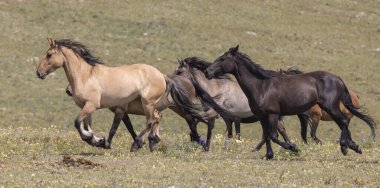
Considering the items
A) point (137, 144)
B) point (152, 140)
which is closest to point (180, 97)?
point (152, 140)

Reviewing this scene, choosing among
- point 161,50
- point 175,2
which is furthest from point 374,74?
point 175,2

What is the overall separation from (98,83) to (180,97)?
2886 mm

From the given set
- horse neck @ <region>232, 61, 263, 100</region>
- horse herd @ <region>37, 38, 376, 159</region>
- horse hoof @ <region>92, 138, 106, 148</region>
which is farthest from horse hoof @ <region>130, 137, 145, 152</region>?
horse neck @ <region>232, 61, 263, 100</region>

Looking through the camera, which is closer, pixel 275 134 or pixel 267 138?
pixel 275 134

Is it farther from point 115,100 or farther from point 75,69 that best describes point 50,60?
point 115,100

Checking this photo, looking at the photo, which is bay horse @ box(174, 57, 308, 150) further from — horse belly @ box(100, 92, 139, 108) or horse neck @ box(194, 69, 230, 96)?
horse belly @ box(100, 92, 139, 108)

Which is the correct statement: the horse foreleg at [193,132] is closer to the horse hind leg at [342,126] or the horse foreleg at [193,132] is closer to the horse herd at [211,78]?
the horse herd at [211,78]

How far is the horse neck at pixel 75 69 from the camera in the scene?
16.9 metres

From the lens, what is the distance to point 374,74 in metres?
48.8

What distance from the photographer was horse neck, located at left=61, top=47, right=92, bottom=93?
16.9 metres

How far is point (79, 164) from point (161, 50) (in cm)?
3651

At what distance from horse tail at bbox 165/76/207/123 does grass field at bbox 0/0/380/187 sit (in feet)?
2.86

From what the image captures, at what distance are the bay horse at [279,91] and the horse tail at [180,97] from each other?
211 cm

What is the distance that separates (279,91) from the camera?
16922mm
